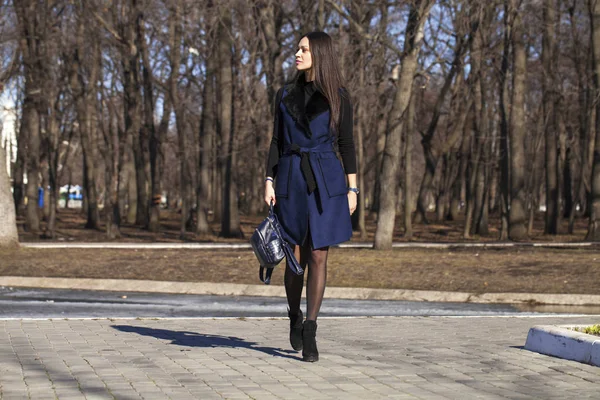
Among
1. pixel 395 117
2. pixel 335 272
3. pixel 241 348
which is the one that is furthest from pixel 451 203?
pixel 241 348

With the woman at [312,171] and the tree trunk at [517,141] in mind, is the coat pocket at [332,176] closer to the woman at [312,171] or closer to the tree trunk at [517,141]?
the woman at [312,171]

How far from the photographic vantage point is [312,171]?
22.7ft

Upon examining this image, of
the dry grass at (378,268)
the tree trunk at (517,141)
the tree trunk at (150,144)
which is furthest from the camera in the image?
the tree trunk at (150,144)

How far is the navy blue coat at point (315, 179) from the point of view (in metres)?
6.88

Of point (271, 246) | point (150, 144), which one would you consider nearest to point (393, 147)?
point (271, 246)

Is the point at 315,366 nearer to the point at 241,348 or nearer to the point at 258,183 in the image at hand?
the point at 241,348

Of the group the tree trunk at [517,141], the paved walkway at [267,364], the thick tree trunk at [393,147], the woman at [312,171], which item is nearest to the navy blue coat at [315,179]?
the woman at [312,171]

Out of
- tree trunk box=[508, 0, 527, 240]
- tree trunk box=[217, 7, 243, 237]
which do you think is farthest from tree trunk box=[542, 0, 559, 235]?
tree trunk box=[217, 7, 243, 237]

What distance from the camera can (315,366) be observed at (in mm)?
6656

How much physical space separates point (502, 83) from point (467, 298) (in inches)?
685

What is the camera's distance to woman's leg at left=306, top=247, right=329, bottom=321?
693cm

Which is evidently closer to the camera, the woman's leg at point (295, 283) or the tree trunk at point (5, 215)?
the woman's leg at point (295, 283)

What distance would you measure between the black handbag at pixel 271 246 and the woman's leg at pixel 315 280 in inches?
4.6

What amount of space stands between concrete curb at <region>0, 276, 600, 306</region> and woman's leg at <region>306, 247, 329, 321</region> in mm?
7592
